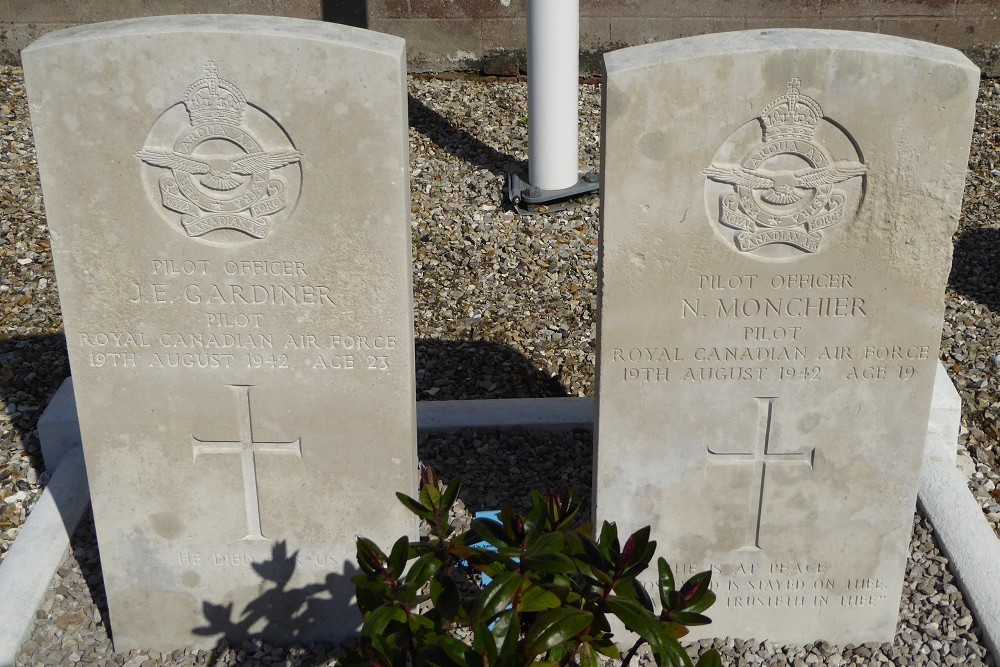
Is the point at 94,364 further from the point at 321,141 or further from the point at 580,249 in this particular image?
the point at 580,249

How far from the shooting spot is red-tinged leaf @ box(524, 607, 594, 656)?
8.29ft

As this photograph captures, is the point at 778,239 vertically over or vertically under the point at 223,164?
under

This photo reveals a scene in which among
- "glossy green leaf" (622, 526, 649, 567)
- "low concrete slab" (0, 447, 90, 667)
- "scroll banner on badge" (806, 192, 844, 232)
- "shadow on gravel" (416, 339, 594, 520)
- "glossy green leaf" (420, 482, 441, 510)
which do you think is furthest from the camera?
"shadow on gravel" (416, 339, 594, 520)

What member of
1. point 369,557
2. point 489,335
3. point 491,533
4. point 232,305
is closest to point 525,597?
point 491,533

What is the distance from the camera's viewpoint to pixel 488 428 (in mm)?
4719

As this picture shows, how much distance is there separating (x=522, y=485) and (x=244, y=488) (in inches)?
50.8

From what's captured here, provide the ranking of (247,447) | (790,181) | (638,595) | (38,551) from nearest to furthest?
(638,595) → (790,181) → (247,447) → (38,551)

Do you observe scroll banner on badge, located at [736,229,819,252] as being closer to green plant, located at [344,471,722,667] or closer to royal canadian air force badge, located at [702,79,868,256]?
royal canadian air force badge, located at [702,79,868,256]

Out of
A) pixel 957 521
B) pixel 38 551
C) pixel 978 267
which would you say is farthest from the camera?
pixel 978 267

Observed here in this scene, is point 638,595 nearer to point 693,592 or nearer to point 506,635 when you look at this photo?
point 693,592

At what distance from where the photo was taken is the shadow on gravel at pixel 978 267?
19.1 feet

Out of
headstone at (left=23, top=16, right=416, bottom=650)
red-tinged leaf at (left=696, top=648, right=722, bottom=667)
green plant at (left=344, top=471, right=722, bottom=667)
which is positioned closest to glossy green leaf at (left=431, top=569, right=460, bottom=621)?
green plant at (left=344, top=471, right=722, bottom=667)

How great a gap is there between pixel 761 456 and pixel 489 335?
7.37ft

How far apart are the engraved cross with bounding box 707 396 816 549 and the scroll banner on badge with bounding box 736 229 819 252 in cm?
53
